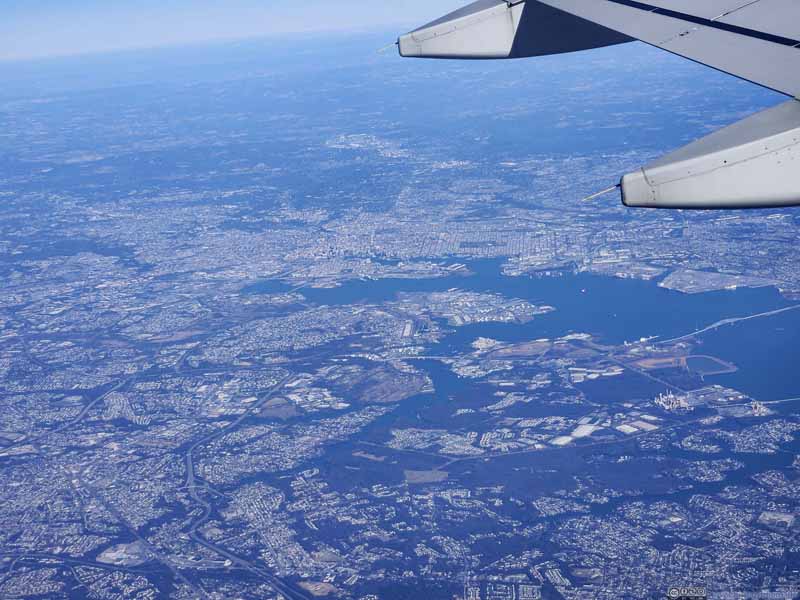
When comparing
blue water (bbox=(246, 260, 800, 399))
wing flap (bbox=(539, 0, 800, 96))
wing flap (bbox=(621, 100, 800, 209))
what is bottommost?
blue water (bbox=(246, 260, 800, 399))

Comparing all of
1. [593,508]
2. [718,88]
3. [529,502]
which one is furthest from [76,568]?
[718,88]

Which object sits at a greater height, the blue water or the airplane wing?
the airplane wing

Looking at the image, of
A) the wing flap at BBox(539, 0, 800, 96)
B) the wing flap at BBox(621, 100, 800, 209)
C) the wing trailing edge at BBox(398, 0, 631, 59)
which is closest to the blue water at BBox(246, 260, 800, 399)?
the wing trailing edge at BBox(398, 0, 631, 59)

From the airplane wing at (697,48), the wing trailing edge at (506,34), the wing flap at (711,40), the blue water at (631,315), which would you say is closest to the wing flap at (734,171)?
the airplane wing at (697,48)

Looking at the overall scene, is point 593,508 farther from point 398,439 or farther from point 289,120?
point 289,120

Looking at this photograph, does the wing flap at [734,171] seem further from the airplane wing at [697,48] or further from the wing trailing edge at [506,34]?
the wing trailing edge at [506,34]

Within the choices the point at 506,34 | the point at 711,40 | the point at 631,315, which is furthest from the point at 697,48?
the point at 631,315

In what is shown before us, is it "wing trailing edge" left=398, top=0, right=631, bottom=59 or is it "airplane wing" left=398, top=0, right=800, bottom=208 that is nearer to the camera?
"airplane wing" left=398, top=0, right=800, bottom=208

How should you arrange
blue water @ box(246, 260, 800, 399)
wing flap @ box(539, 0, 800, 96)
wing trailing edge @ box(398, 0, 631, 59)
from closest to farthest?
1. wing flap @ box(539, 0, 800, 96)
2. wing trailing edge @ box(398, 0, 631, 59)
3. blue water @ box(246, 260, 800, 399)

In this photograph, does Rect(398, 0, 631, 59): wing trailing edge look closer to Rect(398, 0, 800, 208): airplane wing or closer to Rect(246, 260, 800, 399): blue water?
Rect(398, 0, 800, 208): airplane wing
